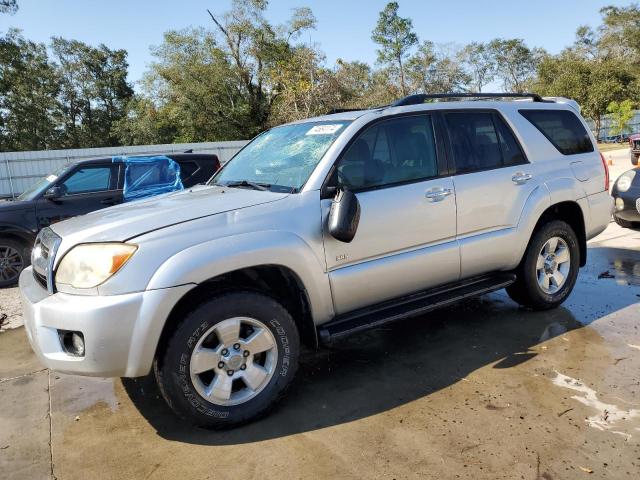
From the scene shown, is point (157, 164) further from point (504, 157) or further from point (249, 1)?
point (249, 1)

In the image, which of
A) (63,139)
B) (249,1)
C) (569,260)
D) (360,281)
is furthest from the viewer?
(63,139)

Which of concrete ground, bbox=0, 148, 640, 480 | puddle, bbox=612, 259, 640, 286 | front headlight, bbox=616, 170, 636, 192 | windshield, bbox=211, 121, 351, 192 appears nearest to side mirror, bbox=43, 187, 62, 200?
concrete ground, bbox=0, 148, 640, 480

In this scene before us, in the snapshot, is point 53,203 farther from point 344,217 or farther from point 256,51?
point 256,51

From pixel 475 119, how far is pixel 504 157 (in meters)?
0.40

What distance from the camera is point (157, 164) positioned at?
7.80m

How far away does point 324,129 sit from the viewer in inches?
144

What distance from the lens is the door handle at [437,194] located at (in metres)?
3.59

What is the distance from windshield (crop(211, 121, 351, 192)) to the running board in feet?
3.02

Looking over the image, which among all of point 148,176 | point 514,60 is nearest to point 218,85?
point 148,176

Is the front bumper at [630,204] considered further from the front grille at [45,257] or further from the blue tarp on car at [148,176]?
the front grille at [45,257]

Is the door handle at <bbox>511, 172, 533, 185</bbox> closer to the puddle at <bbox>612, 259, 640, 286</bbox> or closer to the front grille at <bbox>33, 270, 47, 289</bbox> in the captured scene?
the puddle at <bbox>612, 259, 640, 286</bbox>

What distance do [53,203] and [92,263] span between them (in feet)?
16.8

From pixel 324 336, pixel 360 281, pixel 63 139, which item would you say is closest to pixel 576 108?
pixel 360 281

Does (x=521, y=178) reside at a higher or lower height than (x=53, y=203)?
lower
